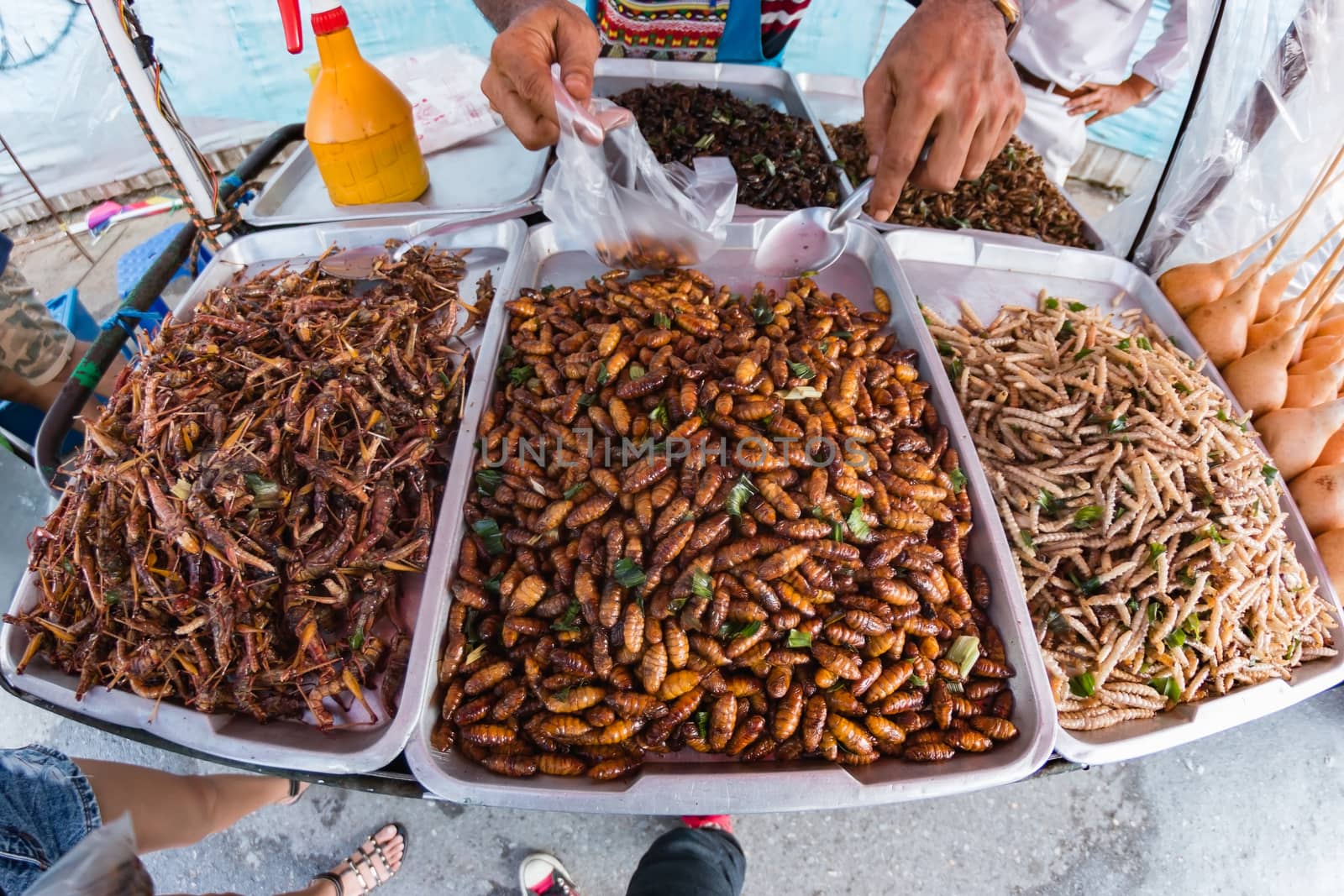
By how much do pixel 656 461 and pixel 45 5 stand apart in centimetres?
761

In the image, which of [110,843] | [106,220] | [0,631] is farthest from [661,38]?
[106,220]

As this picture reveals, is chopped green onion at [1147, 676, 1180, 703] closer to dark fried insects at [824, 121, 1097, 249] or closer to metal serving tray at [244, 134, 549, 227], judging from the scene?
dark fried insects at [824, 121, 1097, 249]

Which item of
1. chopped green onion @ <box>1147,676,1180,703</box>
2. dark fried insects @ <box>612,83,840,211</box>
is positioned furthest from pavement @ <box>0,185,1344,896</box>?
dark fried insects @ <box>612,83,840,211</box>

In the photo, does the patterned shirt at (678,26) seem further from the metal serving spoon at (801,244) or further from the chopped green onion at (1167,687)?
the chopped green onion at (1167,687)

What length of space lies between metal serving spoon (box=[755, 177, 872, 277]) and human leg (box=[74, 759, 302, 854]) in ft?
13.0

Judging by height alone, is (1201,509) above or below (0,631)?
below

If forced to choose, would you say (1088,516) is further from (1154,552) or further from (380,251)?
(380,251)

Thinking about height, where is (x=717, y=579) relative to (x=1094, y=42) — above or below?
below

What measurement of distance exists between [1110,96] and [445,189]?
5.18 metres

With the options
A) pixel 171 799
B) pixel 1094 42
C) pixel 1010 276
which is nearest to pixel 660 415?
pixel 1010 276

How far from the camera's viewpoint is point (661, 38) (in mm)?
5164

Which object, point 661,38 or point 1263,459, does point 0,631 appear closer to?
point 1263,459

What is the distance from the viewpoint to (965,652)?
223 cm

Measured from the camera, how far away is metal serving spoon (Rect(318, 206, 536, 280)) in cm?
351
